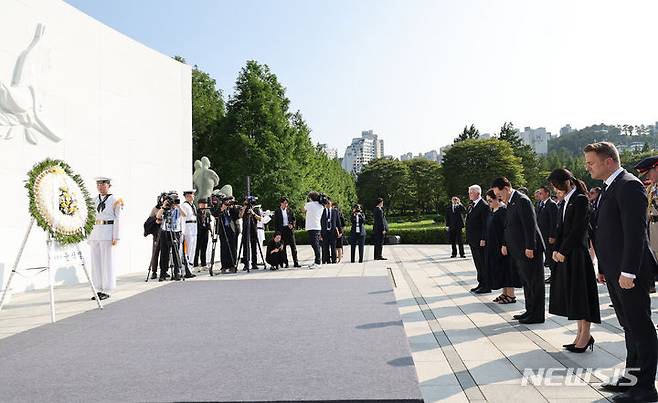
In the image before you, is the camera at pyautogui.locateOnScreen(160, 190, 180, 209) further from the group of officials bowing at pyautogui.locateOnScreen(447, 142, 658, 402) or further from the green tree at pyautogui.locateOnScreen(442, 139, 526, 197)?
the green tree at pyautogui.locateOnScreen(442, 139, 526, 197)

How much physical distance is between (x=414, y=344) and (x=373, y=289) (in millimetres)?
3822

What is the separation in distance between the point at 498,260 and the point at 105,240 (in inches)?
262

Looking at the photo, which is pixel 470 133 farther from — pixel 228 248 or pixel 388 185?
pixel 228 248

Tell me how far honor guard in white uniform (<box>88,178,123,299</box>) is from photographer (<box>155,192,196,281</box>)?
6.49ft

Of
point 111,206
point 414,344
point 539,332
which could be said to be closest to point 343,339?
point 414,344

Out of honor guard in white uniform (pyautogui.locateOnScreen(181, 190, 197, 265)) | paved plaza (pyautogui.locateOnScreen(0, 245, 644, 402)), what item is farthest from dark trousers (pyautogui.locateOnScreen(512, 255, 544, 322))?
honor guard in white uniform (pyautogui.locateOnScreen(181, 190, 197, 265))

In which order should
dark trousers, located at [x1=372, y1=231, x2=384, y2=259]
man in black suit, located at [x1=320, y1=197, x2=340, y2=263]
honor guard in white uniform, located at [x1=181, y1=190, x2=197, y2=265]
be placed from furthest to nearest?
dark trousers, located at [x1=372, y1=231, x2=384, y2=259] < man in black suit, located at [x1=320, y1=197, x2=340, y2=263] < honor guard in white uniform, located at [x1=181, y1=190, x2=197, y2=265]

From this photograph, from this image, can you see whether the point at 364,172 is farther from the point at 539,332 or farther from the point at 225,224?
the point at 539,332

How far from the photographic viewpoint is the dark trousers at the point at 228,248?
12938 millimetres

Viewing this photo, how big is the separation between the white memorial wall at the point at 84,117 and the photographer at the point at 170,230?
1795mm

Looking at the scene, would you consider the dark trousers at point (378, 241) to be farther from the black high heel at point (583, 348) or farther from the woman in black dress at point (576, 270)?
the black high heel at point (583, 348)

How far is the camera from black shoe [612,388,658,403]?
11.8ft

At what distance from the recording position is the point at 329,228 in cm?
1444

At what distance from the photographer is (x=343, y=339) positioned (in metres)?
5.57
